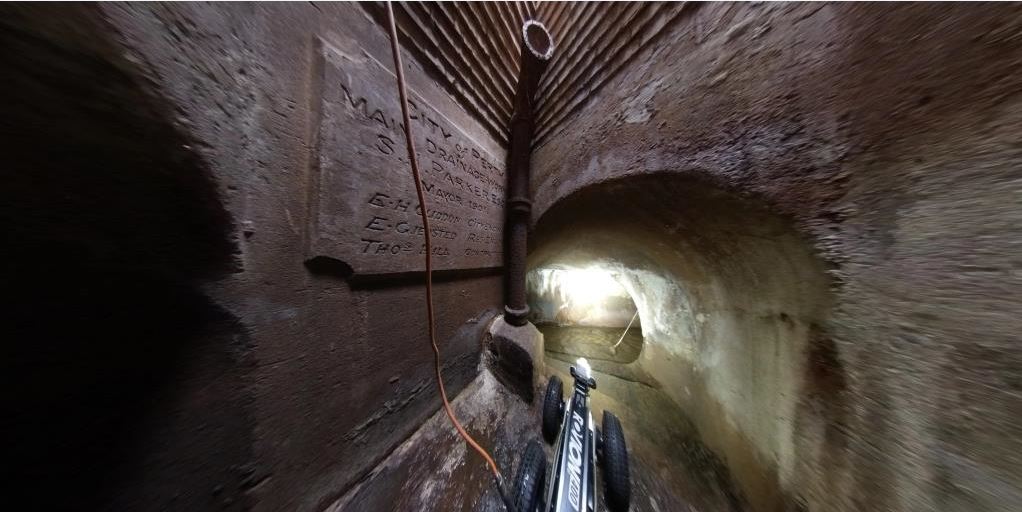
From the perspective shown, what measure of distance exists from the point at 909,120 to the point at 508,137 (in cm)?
228

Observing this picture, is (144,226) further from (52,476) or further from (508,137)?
(508,137)

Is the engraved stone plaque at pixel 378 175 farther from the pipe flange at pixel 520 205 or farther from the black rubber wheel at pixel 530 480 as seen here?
the black rubber wheel at pixel 530 480

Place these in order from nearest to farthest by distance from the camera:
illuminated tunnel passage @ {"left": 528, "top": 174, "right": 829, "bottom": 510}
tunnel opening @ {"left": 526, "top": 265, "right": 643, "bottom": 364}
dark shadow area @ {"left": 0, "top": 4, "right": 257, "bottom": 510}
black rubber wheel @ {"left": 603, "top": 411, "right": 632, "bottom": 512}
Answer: dark shadow area @ {"left": 0, "top": 4, "right": 257, "bottom": 510} < illuminated tunnel passage @ {"left": 528, "top": 174, "right": 829, "bottom": 510} < black rubber wheel @ {"left": 603, "top": 411, "right": 632, "bottom": 512} < tunnel opening @ {"left": 526, "top": 265, "right": 643, "bottom": 364}

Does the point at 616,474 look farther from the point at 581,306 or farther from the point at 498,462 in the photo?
the point at 581,306

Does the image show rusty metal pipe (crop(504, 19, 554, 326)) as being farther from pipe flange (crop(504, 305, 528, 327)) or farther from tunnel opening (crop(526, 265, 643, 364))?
tunnel opening (crop(526, 265, 643, 364))

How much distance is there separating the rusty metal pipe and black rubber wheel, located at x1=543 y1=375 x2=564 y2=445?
72cm

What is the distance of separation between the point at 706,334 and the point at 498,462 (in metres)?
2.10

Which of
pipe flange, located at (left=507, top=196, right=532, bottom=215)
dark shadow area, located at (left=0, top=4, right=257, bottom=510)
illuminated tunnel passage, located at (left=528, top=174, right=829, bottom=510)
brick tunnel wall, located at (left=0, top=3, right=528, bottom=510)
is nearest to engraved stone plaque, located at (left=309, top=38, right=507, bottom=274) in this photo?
brick tunnel wall, located at (left=0, top=3, right=528, bottom=510)

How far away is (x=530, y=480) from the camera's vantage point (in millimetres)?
1366

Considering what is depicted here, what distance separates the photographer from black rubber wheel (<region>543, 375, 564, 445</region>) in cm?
179

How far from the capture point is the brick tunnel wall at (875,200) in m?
0.66

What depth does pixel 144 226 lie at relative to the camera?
2.47ft

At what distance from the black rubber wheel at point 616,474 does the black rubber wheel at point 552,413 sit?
0.35 meters

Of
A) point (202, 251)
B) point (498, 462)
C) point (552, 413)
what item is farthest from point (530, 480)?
point (202, 251)
